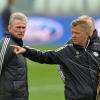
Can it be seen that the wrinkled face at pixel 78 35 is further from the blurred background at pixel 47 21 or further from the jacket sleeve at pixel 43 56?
the blurred background at pixel 47 21

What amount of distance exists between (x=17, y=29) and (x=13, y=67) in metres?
0.57

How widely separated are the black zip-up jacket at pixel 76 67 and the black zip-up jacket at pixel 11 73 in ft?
1.53

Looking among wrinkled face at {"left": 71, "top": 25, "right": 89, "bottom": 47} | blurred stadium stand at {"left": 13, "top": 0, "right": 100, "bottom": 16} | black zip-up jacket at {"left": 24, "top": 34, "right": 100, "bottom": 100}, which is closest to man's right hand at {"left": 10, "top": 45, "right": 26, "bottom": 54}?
black zip-up jacket at {"left": 24, "top": 34, "right": 100, "bottom": 100}

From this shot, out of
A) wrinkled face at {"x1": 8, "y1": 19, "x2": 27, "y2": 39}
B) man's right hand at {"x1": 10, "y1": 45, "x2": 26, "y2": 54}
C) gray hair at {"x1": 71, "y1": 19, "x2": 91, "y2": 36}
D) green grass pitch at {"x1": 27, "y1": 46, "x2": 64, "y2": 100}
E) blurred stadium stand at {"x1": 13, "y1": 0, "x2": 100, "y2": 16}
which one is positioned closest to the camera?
man's right hand at {"x1": 10, "y1": 45, "x2": 26, "y2": 54}

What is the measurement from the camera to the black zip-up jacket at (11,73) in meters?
10.8

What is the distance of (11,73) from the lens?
10.8 m

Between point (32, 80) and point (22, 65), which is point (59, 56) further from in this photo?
point (32, 80)

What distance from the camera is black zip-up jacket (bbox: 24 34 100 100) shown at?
1035cm

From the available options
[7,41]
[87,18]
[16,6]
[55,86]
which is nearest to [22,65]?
[7,41]

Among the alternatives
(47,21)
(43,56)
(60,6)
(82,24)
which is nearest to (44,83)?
(47,21)

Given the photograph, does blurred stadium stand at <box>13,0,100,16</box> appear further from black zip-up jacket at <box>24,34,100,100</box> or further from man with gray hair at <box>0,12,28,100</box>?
black zip-up jacket at <box>24,34,100,100</box>

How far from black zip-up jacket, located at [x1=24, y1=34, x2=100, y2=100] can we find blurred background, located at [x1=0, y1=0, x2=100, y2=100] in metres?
9.26

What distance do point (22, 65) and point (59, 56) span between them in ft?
2.32

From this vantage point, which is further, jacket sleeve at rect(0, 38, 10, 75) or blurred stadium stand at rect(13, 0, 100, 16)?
blurred stadium stand at rect(13, 0, 100, 16)
